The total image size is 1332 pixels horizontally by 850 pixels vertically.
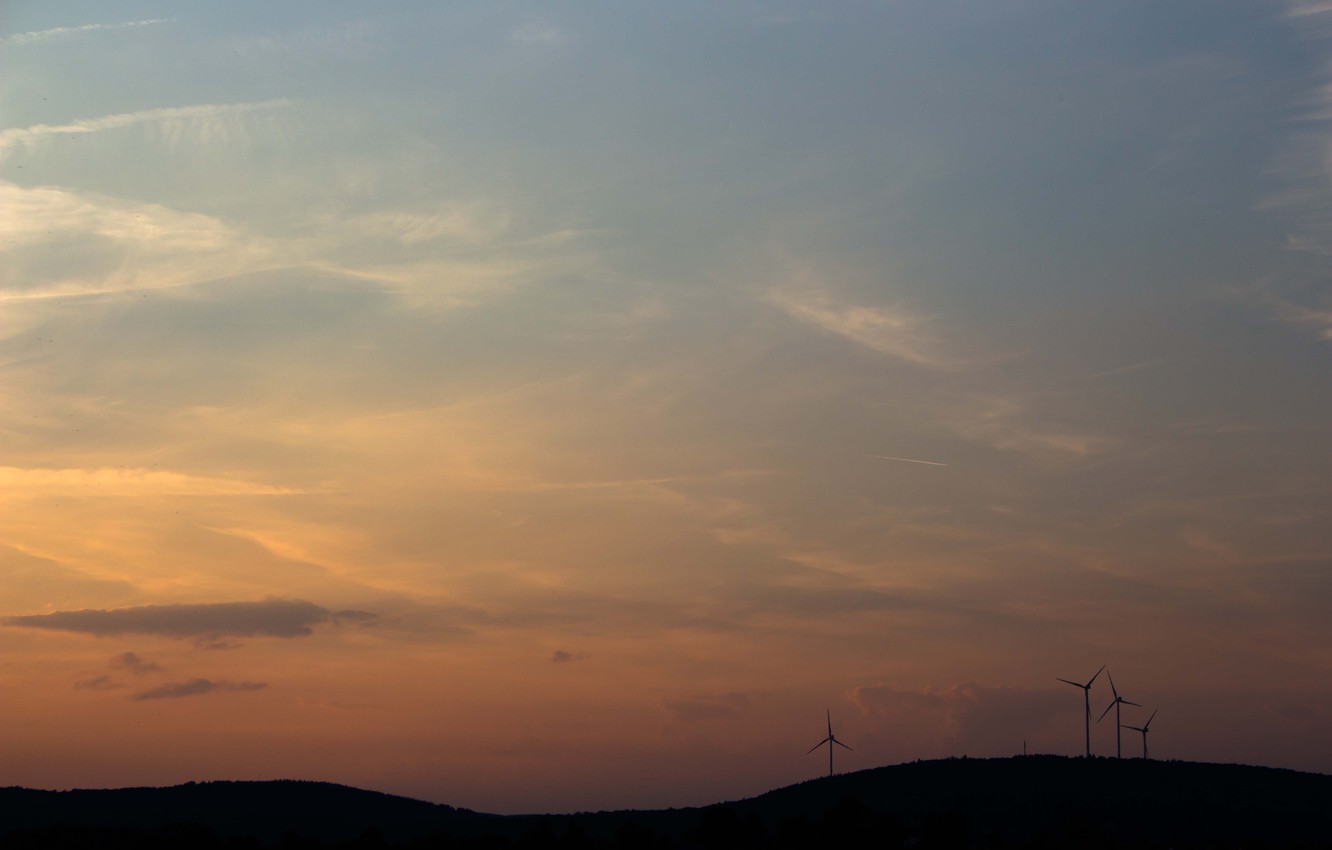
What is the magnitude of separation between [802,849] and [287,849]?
239ft

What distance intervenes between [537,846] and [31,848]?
71.9m

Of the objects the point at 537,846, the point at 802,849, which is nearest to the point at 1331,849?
the point at 802,849

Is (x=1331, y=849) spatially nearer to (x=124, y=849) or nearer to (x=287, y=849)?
(x=287, y=849)

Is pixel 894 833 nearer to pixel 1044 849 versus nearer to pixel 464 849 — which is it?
pixel 1044 849

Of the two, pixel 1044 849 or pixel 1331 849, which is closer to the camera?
pixel 1331 849

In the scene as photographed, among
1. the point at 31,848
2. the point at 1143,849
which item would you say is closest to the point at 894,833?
the point at 1143,849

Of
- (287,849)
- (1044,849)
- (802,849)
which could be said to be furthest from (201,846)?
(1044,849)

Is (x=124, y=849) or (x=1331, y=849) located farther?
(x=124, y=849)

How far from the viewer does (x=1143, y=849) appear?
655 ft

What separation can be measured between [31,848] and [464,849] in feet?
202

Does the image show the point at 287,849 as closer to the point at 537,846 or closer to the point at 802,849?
the point at 537,846

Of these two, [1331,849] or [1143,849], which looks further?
[1143,849]

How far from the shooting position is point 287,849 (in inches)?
7869

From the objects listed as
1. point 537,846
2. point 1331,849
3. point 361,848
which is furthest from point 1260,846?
point 361,848
